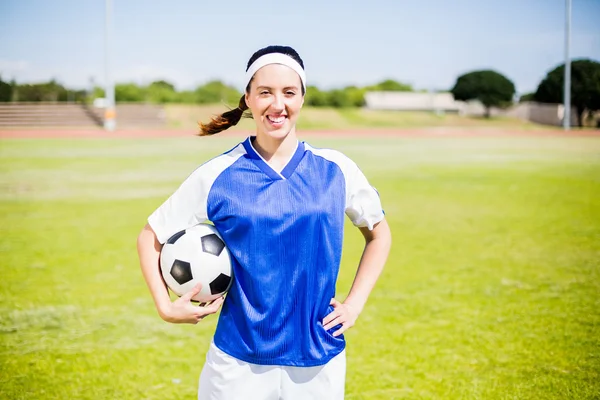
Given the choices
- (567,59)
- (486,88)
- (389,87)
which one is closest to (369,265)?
(567,59)

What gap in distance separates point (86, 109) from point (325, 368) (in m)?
45.8

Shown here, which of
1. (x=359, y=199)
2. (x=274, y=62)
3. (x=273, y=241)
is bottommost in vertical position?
(x=273, y=241)

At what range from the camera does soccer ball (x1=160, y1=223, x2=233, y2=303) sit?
88.8 inches

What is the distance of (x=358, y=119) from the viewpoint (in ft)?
168

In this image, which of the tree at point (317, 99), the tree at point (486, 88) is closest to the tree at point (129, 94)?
the tree at point (317, 99)

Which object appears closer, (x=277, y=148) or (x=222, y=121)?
(x=277, y=148)

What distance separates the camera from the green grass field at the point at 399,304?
4.03m

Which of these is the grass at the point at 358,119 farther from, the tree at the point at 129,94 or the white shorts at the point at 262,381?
the white shorts at the point at 262,381

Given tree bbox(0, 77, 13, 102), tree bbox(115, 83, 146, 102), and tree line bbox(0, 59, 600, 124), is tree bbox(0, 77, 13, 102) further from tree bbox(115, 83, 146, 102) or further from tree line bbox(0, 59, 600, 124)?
tree bbox(115, 83, 146, 102)

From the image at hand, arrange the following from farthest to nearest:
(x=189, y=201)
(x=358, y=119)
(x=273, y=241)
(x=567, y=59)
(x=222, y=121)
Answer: (x=358, y=119)
(x=567, y=59)
(x=222, y=121)
(x=189, y=201)
(x=273, y=241)

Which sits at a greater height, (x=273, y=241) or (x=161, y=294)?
(x=273, y=241)

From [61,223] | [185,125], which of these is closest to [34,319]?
[61,223]

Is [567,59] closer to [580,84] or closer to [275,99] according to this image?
[580,84]

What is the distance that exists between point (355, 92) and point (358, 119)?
25.1 metres
